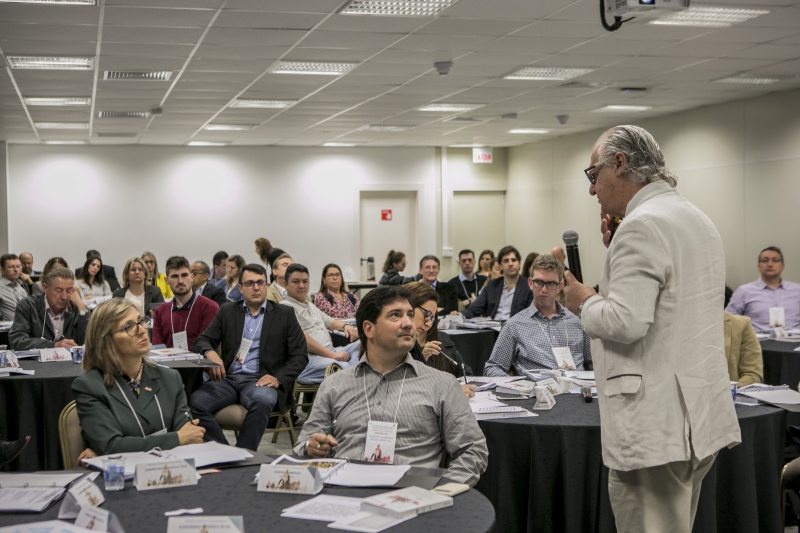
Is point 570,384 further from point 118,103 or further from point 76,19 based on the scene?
point 118,103

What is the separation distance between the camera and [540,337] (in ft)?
15.2

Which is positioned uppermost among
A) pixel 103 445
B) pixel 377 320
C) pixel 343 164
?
pixel 343 164

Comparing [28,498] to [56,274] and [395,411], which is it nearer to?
[395,411]

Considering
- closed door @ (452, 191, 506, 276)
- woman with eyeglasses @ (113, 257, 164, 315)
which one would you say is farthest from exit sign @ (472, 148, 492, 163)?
woman with eyeglasses @ (113, 257, 164, 315)

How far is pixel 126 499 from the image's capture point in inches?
85.9

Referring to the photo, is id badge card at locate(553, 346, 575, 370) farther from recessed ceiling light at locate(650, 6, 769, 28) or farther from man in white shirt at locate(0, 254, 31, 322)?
man in white shirt at locate(0, 254, 31, 322)

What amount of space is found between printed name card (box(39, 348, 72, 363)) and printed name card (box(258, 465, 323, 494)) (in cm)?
363

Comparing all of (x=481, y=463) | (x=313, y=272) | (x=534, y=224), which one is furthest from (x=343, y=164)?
(x=481, y=463)

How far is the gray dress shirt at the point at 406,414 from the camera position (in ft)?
8.89

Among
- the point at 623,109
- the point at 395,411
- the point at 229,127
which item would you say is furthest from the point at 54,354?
the point at 623,109

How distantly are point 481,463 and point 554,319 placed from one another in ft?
7.08

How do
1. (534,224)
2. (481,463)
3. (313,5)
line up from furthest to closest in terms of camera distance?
(534,224) → (313,5) → (481,463)

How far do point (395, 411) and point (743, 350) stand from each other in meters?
2.80

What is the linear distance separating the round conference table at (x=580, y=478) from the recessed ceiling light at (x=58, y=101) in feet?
27.6
